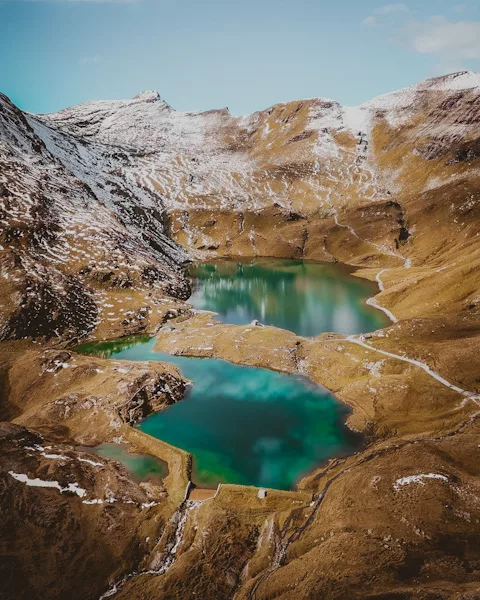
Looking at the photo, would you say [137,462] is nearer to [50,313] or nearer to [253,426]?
[253,426]

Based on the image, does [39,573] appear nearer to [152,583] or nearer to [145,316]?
[152,583]

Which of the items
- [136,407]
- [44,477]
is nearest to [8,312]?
[136,407]

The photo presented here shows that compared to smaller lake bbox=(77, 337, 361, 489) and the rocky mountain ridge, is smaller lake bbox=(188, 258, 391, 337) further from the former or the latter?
smaller lake bbox=(77, 337, 361, 489)

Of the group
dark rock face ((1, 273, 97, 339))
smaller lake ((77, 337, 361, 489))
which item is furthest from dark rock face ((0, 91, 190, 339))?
smaller lake ((77, 337, 361, 489))

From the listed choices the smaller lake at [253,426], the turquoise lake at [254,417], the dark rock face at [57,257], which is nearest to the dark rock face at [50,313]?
the dark rock face at [57,257]

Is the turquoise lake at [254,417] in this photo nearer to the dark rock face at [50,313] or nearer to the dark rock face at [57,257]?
the dark rock face at [50,313]

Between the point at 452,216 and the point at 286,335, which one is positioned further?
the point at 452,216

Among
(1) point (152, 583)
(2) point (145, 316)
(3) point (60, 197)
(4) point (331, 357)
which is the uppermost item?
(3) point (60, 197)
